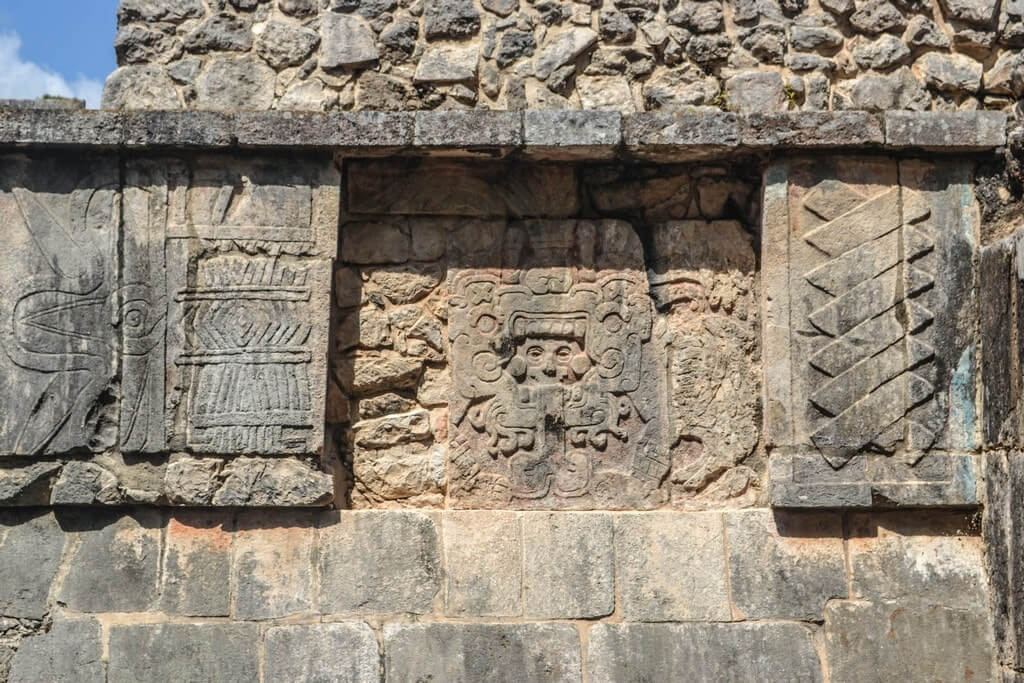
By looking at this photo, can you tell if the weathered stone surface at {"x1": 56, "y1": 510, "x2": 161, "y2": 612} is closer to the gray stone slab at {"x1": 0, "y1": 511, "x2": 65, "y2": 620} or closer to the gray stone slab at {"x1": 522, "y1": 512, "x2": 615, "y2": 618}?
the gray stone slab at {"x1": 0, "y1": 511, "x2": 65, "y2": 620}

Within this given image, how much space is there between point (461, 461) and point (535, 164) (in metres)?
1.31

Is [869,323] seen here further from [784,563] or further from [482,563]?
[482,563]

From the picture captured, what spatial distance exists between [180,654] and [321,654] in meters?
0.55

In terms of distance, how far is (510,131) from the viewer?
185 inches

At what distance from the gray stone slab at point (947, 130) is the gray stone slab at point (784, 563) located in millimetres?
1576

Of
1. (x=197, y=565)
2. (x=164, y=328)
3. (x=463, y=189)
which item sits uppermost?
(x=463, y=189)

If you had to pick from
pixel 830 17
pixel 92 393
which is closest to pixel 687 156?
pixel 830 17

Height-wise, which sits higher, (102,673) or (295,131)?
(295,131)

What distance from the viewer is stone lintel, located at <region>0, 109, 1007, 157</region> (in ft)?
15.3

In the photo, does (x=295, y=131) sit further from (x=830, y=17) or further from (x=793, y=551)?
(x=793, y=551)

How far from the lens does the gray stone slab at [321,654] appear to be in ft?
15.1

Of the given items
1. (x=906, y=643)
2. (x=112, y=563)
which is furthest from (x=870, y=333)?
(x=112, y=563)

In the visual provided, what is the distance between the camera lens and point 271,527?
4727 mm

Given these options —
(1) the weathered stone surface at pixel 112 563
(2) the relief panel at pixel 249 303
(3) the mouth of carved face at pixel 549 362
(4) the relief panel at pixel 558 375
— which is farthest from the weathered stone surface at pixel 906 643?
(1) the weathered stone surface at pixel 112 563
